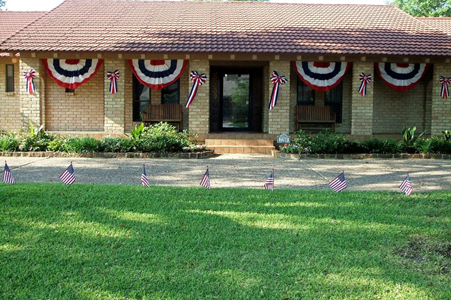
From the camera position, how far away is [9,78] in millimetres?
18953

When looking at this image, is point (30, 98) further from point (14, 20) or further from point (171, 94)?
point (14, 20)

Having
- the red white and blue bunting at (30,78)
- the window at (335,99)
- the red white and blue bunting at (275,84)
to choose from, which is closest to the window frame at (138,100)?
the red white and blue bunting at (30,78)

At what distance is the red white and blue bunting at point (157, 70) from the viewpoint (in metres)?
16.2

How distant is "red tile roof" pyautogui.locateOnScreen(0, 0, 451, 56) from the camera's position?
631 inches

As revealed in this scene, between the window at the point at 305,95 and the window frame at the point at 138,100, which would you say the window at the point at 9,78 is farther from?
the window at the point at 305,95

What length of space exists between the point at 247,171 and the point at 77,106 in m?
10.2

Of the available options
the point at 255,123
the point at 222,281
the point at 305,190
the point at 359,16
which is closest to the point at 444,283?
the point at 222,281

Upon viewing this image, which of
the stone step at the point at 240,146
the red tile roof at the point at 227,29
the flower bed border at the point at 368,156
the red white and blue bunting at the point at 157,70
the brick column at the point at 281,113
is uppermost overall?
the red tile roof at the point at 227,29

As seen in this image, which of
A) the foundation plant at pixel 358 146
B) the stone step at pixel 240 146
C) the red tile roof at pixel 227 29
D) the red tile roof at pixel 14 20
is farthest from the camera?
the red tile roof at pixel 14 20

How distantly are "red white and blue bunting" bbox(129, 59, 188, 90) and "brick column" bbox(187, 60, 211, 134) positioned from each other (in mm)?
526

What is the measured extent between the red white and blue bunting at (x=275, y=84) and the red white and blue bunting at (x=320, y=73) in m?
0.71

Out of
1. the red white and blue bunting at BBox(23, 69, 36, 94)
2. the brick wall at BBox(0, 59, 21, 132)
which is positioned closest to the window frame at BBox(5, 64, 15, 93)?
the brick wall at BBox(0, 59, 21, 132)

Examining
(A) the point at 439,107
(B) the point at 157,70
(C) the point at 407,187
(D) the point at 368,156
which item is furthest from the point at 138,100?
(C) the point at 407,187

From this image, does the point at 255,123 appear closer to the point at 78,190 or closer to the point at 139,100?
the point at 139,100
